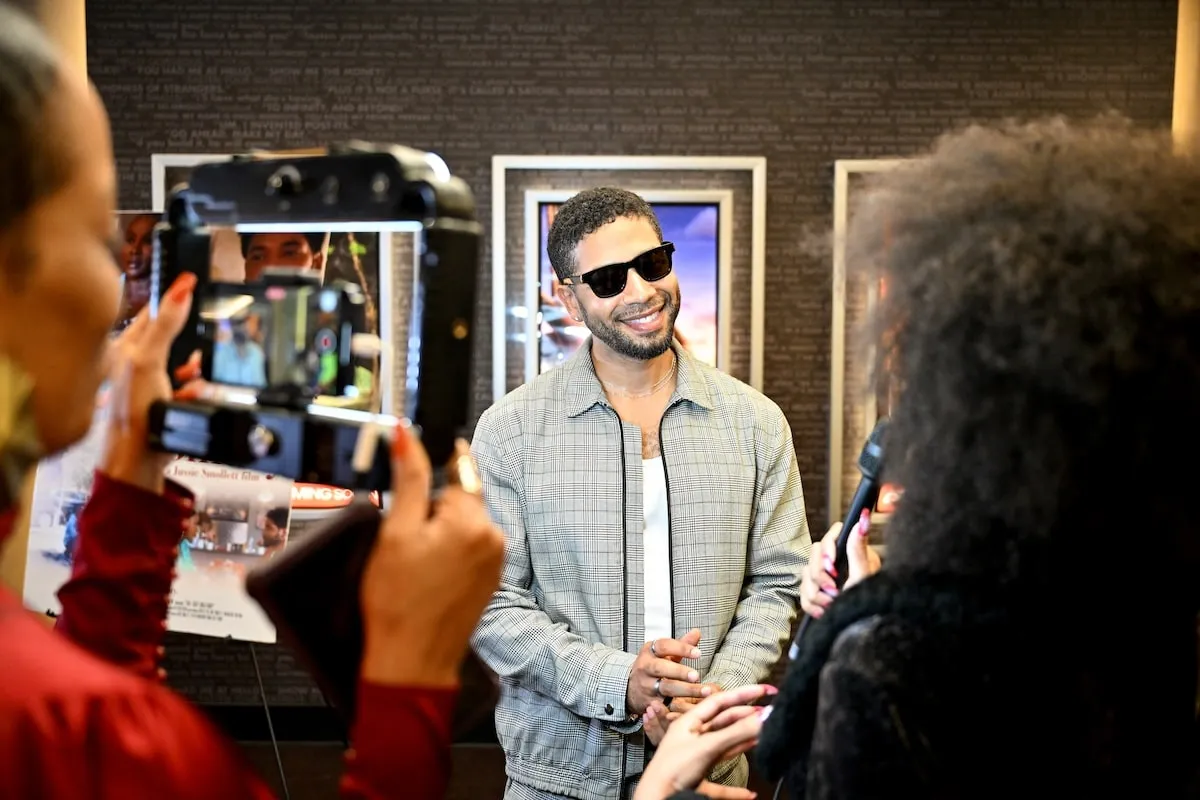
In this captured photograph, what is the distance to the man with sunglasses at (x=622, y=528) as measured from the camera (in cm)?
189

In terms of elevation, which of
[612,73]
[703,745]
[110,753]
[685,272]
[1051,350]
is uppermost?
[612,73]

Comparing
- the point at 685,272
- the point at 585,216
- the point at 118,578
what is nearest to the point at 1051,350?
the point at 118,578

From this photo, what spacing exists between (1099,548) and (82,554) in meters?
0.98

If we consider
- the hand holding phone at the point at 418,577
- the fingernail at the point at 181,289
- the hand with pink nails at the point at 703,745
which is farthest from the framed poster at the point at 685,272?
the hand holding phone at the point at 418,577

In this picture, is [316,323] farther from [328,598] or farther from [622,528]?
[622,528]

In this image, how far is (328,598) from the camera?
841 millimetres

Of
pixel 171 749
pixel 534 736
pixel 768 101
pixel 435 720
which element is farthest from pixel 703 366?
pixel 768 101

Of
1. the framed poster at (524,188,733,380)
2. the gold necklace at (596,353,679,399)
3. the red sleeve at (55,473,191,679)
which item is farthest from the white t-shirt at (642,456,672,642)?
the framed poster at (524,188,733,380)

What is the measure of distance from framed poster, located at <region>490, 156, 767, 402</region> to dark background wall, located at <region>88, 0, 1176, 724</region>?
84 millimetres

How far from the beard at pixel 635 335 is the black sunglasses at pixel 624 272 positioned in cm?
4

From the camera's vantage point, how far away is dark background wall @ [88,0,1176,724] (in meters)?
3.76

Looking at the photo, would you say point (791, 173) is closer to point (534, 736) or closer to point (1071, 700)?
point (534, 736)

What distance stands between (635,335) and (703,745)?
41.6 inches

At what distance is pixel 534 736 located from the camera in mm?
1941
